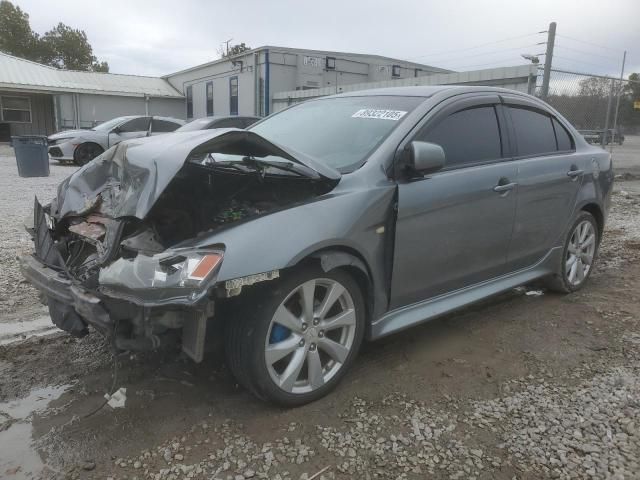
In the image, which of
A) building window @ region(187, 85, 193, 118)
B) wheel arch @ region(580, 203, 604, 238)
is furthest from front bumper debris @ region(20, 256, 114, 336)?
building window @ region(187, 85, 193, 118)

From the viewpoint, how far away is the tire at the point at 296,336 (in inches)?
98.2

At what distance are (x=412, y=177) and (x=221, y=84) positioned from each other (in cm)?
2377

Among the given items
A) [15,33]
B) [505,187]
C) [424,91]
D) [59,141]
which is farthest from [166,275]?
[15,33]

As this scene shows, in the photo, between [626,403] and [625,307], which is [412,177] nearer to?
[626,403]

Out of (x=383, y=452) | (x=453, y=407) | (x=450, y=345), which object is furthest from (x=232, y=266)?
(x=450, y=345)

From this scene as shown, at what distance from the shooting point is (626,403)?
2.86m

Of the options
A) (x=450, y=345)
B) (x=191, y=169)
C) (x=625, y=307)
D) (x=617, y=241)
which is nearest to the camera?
(x=191, y=169)

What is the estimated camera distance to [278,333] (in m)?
2.64

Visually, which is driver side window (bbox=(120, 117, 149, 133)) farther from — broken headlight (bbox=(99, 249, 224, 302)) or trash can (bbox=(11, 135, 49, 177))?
broken headlight (bbox=(99, 249, 224, 302))

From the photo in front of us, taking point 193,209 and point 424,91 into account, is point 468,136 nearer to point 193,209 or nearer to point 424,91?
point 424,91

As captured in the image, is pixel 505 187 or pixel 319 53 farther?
pixel 319 53

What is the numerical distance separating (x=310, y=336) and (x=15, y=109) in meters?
27.8

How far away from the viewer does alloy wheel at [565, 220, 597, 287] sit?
4566 millimetres

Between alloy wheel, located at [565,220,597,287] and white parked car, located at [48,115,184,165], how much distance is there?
12.2 meters
